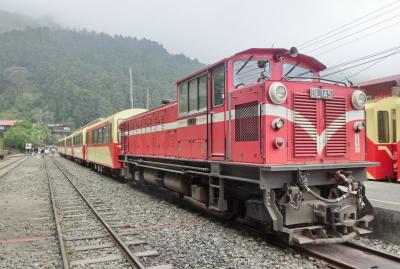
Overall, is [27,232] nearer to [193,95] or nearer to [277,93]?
[193,95]

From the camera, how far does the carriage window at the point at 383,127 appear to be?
14141 mm

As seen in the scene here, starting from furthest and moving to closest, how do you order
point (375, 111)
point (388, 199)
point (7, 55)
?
point (7, 55) < point (375, 111) < point (388, 199)

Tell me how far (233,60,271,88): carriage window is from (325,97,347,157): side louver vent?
4.27ft

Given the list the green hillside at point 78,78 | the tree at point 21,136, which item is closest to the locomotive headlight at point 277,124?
the green hillside at point 78,78

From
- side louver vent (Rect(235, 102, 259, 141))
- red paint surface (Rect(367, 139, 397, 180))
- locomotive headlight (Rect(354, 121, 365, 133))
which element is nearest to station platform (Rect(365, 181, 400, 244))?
locomotive headlight (Rect(354, 121, 365, 133))

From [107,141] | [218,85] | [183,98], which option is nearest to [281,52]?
[218,85]

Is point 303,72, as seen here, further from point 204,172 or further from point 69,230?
point 69,230

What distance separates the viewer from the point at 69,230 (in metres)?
8.47

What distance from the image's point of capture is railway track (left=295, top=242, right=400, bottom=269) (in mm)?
5824

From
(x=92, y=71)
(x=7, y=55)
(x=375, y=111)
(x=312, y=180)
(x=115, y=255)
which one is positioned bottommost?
(x=115, y=255)

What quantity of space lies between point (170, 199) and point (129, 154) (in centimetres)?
393

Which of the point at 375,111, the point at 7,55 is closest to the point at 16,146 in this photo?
the point at 375,111

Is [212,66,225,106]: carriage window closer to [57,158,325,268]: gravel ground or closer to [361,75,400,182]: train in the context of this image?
[57,158,325,268]: gravel ground

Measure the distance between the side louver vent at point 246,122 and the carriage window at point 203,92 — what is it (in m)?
1.34
